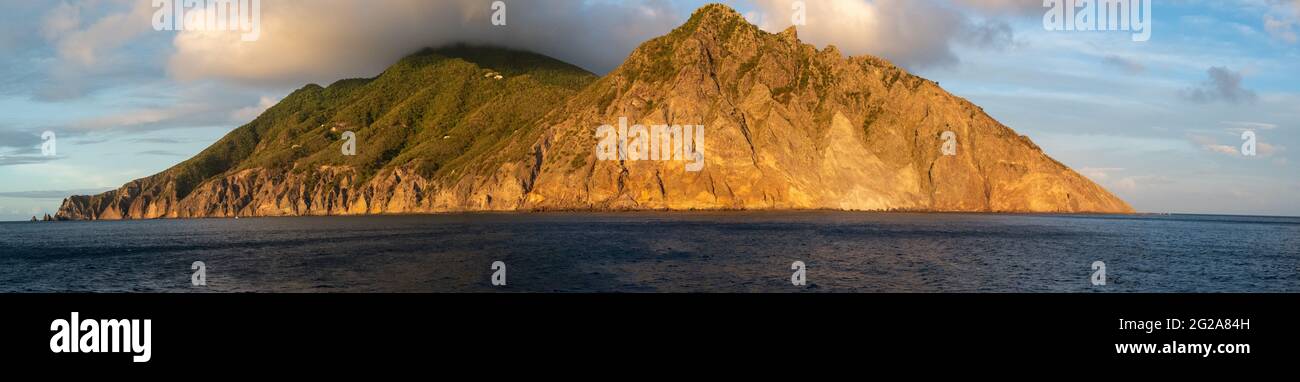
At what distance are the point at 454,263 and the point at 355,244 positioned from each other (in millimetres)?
29686

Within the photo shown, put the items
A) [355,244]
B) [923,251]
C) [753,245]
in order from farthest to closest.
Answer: [355,244] < [753,245] < [923,251]

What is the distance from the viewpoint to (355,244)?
79.9 m

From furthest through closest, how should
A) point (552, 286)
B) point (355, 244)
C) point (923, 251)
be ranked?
point (355, 244)
point (923, 251)
point (552, 286)

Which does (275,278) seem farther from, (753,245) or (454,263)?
(753,245)

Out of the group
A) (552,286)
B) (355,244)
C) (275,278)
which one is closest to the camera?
(552,286)
